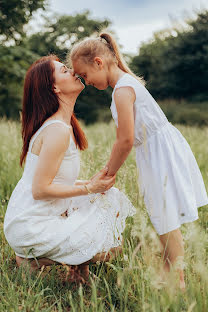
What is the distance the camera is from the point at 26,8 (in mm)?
9984

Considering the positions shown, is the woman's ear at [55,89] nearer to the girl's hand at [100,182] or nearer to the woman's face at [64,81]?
the woman's face at [64,81]

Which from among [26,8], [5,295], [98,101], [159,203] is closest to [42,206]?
[5,295]

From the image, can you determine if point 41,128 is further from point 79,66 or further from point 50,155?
point 79,66

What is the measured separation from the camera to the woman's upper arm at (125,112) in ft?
6.78

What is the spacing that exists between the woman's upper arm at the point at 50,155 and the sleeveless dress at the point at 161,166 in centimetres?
41

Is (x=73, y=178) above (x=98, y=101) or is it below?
above

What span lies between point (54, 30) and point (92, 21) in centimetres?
338

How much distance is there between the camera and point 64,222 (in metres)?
2.13

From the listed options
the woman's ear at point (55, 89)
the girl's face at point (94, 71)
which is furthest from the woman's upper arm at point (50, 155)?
the girl's face at point (94, 71)

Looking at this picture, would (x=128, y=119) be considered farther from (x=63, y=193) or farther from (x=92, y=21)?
(x=92, y=21)

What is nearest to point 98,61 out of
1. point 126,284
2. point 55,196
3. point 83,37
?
point 55,196

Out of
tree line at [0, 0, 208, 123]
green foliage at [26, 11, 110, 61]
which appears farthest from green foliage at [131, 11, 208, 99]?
green foliage at [26, 11, 110, 61]

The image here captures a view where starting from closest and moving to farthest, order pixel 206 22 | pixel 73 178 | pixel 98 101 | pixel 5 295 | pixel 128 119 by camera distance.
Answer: pixel 5 295 < pixel 128 119 < pixel 73 178 < pixel 206 22 < pixel 98 101

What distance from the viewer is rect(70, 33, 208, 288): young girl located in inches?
82.1
